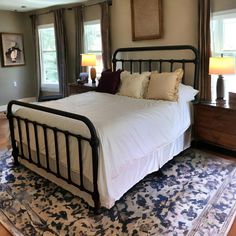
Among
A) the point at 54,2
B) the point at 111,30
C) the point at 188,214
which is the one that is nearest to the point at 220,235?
the point at 188,214

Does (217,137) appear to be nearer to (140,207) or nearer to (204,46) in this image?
(204,46)

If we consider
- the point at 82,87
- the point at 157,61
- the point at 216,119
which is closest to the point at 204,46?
the point at 157,61

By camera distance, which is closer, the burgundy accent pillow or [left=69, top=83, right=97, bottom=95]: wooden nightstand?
the burgundy accent pillow

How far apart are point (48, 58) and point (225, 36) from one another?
4.63m

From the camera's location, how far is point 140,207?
7.79 feet

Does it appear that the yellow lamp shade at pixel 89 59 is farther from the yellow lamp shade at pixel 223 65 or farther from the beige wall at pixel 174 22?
the yellow lamp shade at pixel 223 65

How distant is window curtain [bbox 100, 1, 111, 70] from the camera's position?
15.9 feet

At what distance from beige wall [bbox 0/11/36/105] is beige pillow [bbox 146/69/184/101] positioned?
14.9 feet

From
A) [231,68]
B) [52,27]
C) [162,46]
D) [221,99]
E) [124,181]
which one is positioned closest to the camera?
[124,181]

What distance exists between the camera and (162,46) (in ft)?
13.5

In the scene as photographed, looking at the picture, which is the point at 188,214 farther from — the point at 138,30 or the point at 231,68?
the point at 138,30

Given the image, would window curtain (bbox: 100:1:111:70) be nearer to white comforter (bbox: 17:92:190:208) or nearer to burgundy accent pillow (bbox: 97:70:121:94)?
burgundy accent pillow (bbox: 97:70:121:94)

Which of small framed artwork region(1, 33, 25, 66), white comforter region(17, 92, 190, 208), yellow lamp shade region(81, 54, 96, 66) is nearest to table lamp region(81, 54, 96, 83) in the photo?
yellow lamp shade region(81, 54, 96, 66)

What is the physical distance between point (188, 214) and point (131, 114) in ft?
3.52
